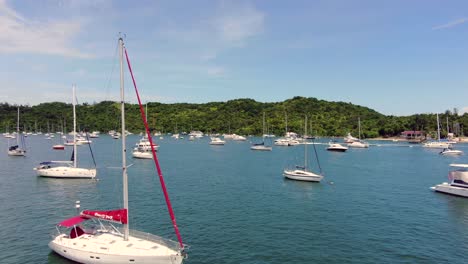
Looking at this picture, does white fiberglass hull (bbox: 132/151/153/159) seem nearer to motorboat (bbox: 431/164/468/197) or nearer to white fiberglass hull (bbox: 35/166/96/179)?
white fiberglass hull (bbox: 35/166/96/179)

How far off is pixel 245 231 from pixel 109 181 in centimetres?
4284

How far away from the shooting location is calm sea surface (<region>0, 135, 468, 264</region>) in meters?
35.0

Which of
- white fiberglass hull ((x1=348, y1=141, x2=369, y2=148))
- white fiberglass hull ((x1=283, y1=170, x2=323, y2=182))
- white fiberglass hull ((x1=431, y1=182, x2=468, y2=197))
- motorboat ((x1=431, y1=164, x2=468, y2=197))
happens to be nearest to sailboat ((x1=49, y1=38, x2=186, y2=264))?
white fiberglass hull ((x1=283, y1=170, x2=323, y2=182))

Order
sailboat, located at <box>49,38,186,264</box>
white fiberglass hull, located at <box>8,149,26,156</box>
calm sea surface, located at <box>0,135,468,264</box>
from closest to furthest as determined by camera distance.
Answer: sailboat, located at <box>49,38,186,264</box>
calm sea surface, located at <box>0,135,468,264</box>
white fiberglass hull, located at <box>8,149,26,156</box>

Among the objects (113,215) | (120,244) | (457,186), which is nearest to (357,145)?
(457,186)

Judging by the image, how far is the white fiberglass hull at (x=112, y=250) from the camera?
92.6 feet

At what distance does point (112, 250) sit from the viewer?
95.5 feet

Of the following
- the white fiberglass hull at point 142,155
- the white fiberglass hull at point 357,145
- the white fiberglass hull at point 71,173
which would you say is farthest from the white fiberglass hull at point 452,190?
the white fiberglass hull at point 357,145

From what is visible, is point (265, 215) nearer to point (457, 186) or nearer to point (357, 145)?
point (457, 186)

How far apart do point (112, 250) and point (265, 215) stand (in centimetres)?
2403

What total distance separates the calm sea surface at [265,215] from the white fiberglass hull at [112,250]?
8.10ft

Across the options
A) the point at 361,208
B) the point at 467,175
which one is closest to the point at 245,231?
the point at 361,208

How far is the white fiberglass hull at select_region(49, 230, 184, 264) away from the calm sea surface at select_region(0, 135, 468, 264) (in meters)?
2.47

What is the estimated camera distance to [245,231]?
41.0 m
